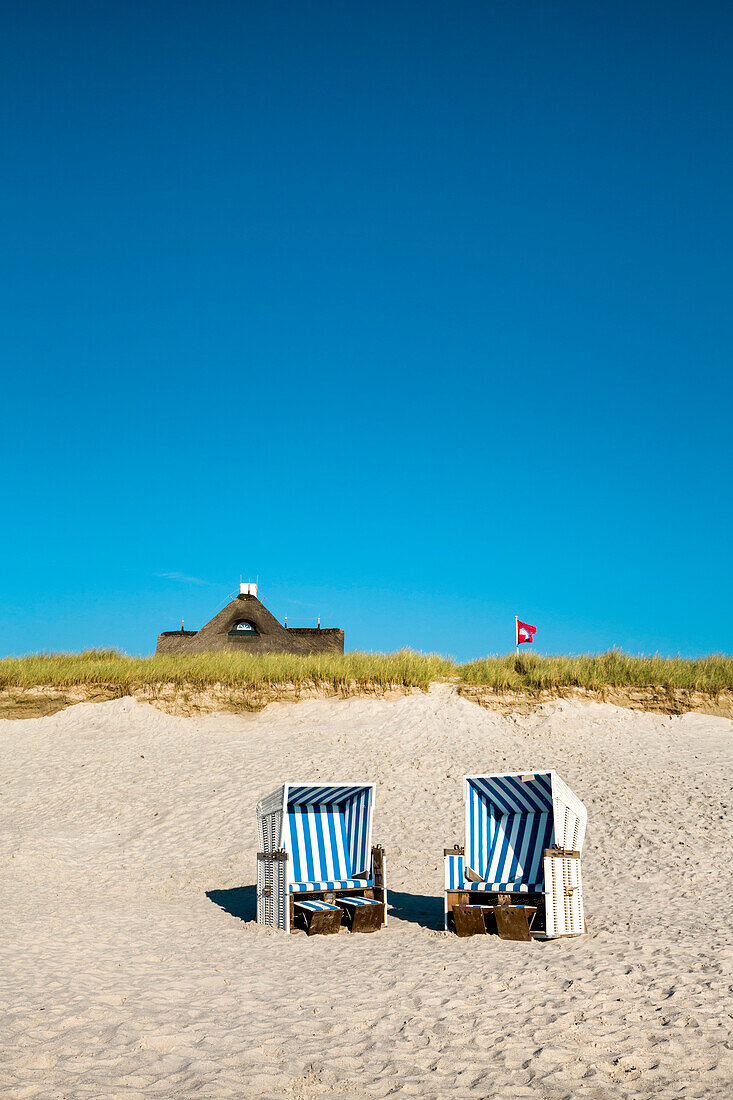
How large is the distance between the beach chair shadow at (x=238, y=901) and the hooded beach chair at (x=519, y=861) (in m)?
3.21

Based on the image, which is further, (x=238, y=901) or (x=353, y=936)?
(x=238, y=901)

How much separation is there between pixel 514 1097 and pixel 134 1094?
2.32 metres

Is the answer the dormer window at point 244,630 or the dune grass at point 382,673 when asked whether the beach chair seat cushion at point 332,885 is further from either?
the dormer window at point 244,630

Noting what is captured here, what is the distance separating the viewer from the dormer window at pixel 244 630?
34125mm

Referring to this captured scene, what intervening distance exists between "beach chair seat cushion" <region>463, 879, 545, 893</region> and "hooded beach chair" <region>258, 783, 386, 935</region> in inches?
48.6

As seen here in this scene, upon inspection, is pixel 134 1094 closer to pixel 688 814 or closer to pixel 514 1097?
pixel 514 1097

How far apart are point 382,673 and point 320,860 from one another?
13.0 metres

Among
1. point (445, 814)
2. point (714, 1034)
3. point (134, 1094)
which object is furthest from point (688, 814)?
point (134, 1094)

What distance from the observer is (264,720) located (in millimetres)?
23594

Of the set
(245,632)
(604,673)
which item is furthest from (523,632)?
(245,632)

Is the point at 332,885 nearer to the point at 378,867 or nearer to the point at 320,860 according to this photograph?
the point at 378,867

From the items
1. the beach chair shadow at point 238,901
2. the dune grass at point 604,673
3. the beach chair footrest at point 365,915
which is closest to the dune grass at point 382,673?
the dune grass at point 604,673

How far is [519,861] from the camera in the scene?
11.2 metres

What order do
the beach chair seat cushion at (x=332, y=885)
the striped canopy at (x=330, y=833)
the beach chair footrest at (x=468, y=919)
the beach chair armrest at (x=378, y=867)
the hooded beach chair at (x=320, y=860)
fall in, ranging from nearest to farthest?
1. the beach chair footrest at (x=468, y=919)
2. the hooded beach chair at (x=320, y=860)
3. the beach chair seat cushion at (x=332, y=885)
4. the beach chair armrest at (x=378, y=867)
5. the striped canopy at (x=330, y=833)
